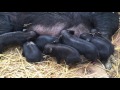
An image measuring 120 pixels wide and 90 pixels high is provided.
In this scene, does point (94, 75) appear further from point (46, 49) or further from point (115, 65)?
point (46, 49)

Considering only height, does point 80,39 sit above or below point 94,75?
above

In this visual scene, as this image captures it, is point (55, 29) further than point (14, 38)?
Yes

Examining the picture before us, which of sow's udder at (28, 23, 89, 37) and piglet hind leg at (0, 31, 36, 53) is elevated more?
sow's udder at (28, 23, 89, 37)

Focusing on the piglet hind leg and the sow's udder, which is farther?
the sow's udder

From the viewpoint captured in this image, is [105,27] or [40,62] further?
[105,27]

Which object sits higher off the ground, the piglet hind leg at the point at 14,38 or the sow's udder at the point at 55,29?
the sow's udder at the point at 55,29

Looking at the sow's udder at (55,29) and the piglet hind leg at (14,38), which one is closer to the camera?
the piglet hind leg at (14,38)

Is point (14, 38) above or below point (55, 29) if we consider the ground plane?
below
